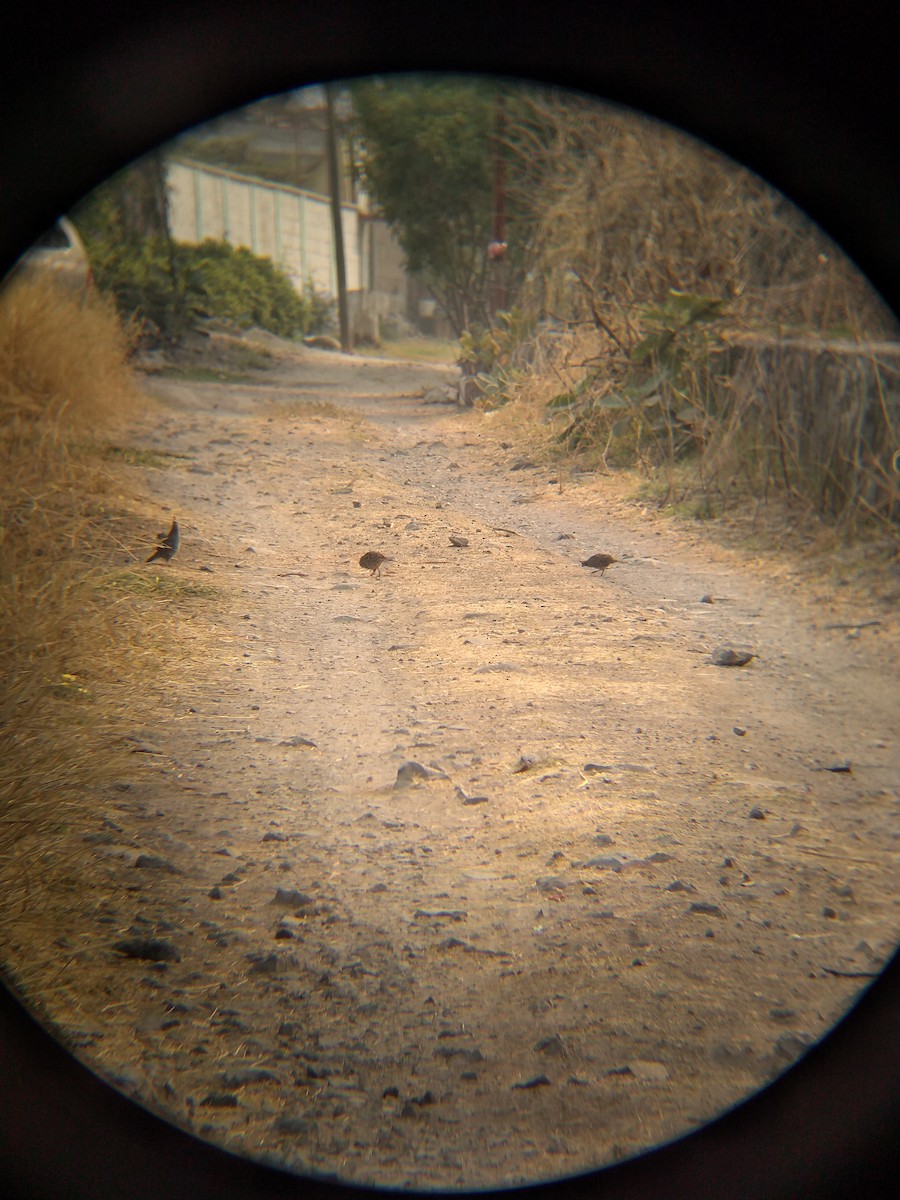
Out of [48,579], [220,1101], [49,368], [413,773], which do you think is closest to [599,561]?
[413,773]

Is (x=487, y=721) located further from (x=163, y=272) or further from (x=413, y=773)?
(x=163, y=272)

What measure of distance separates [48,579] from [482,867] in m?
1.74

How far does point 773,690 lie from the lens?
254 cm

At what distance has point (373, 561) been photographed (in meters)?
3.54

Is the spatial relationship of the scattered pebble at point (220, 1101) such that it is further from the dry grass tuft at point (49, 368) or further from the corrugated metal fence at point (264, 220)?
the corrugated metal fence at point (264, 220)

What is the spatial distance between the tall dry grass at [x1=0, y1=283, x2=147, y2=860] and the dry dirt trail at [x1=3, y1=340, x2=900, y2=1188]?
17cm

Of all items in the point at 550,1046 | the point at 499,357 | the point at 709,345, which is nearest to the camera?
the point at 550,1046

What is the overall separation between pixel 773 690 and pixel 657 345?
2.82 metres

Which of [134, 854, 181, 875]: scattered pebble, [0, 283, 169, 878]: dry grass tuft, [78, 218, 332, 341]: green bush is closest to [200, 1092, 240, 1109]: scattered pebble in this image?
[134, 854, 181, 875]: scattered pebble

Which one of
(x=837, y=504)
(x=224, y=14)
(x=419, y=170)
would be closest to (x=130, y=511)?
(x=837, y=504)

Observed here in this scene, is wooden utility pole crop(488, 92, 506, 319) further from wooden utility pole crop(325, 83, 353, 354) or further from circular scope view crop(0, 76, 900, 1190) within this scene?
wooden utility pole crop(325, 83, 353, 354)

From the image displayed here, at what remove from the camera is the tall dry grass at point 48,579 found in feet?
6.49

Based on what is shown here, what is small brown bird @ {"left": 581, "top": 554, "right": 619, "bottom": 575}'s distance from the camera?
139 inches

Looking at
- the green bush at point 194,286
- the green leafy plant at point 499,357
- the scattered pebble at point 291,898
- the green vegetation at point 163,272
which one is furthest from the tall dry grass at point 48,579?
the green bush at point 194,286
